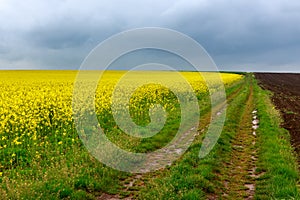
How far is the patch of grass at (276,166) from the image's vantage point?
7906mm

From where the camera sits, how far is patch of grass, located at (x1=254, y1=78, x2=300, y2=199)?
791 centimetres

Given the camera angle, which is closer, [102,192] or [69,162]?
[102,192]

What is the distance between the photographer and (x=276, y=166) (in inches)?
384

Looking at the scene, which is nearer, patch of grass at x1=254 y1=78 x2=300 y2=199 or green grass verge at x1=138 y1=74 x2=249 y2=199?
green grass verge at x1=138 y1=74 x2=249 y2=199

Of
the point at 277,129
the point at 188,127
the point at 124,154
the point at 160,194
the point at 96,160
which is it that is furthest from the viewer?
the point at 188,127

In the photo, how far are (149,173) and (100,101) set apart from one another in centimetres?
1042

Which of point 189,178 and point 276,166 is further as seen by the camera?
point 276,166

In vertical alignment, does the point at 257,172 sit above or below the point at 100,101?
below

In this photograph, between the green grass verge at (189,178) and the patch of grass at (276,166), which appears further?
the patch of grass at (276,166)

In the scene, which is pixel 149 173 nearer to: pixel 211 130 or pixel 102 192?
pixel 102 192

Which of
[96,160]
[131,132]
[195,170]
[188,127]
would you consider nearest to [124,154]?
[96,160]

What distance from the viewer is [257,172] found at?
32.2 feet

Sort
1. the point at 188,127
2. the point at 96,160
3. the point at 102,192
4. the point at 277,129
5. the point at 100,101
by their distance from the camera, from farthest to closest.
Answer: the point at 100,101, the point at 188,127, the point at 277,129, the point at 96,160, the point at 102,192

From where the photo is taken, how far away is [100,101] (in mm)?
19688
